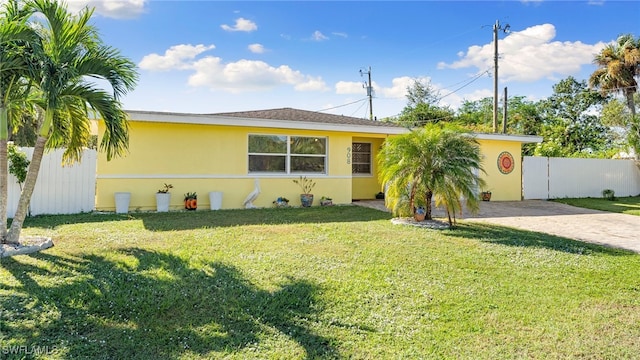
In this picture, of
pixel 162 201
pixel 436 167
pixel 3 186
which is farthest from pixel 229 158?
pixel 436 167

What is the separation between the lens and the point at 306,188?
493 inches

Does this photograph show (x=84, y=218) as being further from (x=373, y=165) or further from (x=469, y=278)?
(x=373, y=165)

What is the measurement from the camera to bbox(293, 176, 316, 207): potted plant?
39.9ft

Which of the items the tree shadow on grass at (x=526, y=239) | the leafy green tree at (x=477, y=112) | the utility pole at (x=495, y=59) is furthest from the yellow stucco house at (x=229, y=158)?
the leafy green tree at (x=477, y=112)

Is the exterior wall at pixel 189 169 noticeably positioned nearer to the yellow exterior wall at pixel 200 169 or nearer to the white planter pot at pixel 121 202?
the yellow exterior wall at pixel 200 169

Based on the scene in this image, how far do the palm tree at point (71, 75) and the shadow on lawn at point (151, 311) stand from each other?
1956 millimetres

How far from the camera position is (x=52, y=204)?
9.40m

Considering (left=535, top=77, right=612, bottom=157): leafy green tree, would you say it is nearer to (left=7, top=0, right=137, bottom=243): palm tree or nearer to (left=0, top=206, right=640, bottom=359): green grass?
(left=0, top=206, right=640, bottom=359): green grass

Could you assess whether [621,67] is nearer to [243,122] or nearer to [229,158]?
[243,122]

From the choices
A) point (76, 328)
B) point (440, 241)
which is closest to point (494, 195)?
point (440, 241)

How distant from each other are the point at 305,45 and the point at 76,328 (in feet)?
51.4

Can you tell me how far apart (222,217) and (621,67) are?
25654 millimetres

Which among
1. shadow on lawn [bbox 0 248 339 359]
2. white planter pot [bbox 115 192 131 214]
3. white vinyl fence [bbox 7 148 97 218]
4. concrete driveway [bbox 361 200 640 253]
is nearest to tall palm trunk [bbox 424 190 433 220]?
concrete driveway [bbox 361 200 640 253]

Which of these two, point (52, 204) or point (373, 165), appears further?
point (373, 165)
